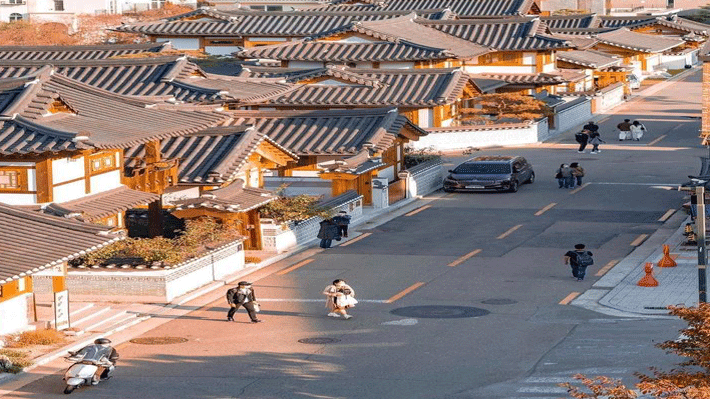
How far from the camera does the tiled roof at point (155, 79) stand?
5347 centimetres

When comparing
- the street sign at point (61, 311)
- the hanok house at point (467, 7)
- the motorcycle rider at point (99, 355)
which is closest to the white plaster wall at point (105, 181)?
the street sign at point (61, 311)

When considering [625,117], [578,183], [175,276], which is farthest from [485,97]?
[175,276]

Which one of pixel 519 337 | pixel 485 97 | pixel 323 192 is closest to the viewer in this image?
pixel 519 337

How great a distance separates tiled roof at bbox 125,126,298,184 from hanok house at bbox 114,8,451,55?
2002 inches

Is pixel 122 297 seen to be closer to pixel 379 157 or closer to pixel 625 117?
pixel 379 157

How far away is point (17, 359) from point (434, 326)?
972cm

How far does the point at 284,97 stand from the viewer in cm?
6438

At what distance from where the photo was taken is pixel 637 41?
111 m

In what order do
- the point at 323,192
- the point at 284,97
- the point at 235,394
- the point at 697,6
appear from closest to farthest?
the point at 235,394 < the point at 323,192 < the point at 284,97 < the point at 697,6

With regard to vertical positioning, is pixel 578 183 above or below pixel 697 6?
below

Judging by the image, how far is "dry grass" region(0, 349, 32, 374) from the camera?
28.9 metres

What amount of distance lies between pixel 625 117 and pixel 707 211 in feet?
153

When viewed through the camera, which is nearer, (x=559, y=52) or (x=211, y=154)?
(x=211, y=154)

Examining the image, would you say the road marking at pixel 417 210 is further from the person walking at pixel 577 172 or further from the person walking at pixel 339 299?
the person walking at pixel 339 299
